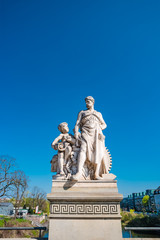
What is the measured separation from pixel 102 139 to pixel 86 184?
158 centimetres

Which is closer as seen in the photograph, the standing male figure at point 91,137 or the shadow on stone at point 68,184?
the shadow on stone at point 68,184

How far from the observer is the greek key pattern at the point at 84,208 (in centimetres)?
515

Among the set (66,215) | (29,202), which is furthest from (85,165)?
(29,202)

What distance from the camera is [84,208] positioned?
17.0 feet

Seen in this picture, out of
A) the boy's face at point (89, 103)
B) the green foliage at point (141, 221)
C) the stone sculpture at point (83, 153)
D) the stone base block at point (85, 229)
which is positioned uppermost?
the boy's face at point (89, 103)

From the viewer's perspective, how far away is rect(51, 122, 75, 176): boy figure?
597cm

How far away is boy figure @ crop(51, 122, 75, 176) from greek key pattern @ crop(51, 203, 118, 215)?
93 cm

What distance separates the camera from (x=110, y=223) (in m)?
5.04

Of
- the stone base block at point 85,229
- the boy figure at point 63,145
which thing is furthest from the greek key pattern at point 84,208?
the boy figure at point 63,145

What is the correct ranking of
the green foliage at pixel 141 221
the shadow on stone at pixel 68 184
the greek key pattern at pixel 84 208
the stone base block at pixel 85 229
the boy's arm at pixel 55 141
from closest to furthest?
the stone base block at pixel 85 229
the greek key pattern at pixel 84 208
the shadow on stone at pixel 68 184
the boy's arm at pixel 55 141
the green foliage at pixel 141 221

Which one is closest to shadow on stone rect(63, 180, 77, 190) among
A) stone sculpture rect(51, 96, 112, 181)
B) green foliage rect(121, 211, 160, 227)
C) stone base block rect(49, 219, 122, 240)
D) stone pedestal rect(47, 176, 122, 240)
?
stone pedestal rect(47, 176, 122, 240)

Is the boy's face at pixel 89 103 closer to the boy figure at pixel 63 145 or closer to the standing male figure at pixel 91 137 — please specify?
the standing male figure at pixel 91 137

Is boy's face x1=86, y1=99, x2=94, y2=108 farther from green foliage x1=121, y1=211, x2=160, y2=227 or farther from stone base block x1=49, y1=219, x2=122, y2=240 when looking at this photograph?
green foliage x1=121, y1=211, x2=160, y2=227

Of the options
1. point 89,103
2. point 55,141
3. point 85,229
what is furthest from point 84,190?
point 89,103
